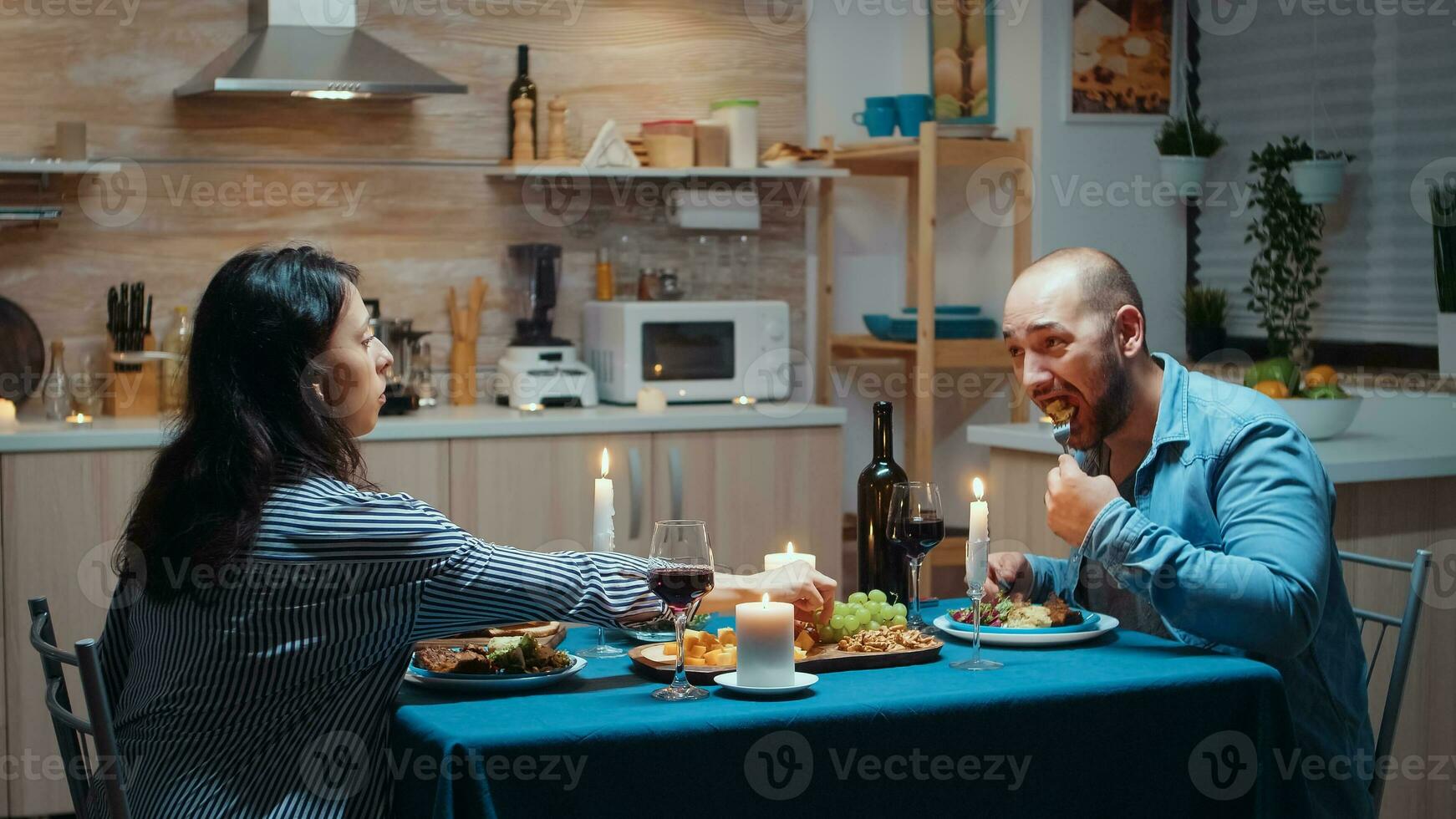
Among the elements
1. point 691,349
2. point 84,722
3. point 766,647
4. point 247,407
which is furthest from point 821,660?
point 691,349

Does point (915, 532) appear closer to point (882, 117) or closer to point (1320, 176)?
point (1320, 176)

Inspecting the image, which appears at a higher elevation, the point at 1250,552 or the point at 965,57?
the point at 965,57

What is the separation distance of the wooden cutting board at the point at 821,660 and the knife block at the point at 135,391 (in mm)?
2546

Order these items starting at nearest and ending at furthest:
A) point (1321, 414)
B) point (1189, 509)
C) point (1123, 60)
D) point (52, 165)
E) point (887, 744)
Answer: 1. point (887, 744)
2. point (1189, 509)
3. point (1321, 414)
4. point (52, 165)
5. point (1123, 60)

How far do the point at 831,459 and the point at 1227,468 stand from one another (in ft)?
7.77

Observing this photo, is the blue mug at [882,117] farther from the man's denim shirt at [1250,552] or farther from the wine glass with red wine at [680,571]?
the wine glass with red wine at [680,571]

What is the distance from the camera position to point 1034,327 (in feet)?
6.78

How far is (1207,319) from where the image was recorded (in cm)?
445

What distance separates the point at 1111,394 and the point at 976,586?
0.39 m

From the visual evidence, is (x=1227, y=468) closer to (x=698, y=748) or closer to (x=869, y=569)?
(x=869, y=569)

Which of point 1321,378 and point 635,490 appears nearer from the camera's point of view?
point 1321,378

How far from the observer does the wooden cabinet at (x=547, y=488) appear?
156 inches

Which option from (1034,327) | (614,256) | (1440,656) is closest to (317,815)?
(1034,327)

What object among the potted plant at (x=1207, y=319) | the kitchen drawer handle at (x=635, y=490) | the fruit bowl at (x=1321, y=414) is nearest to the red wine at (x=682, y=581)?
the fruit bowl at (x=1321, y=414)
